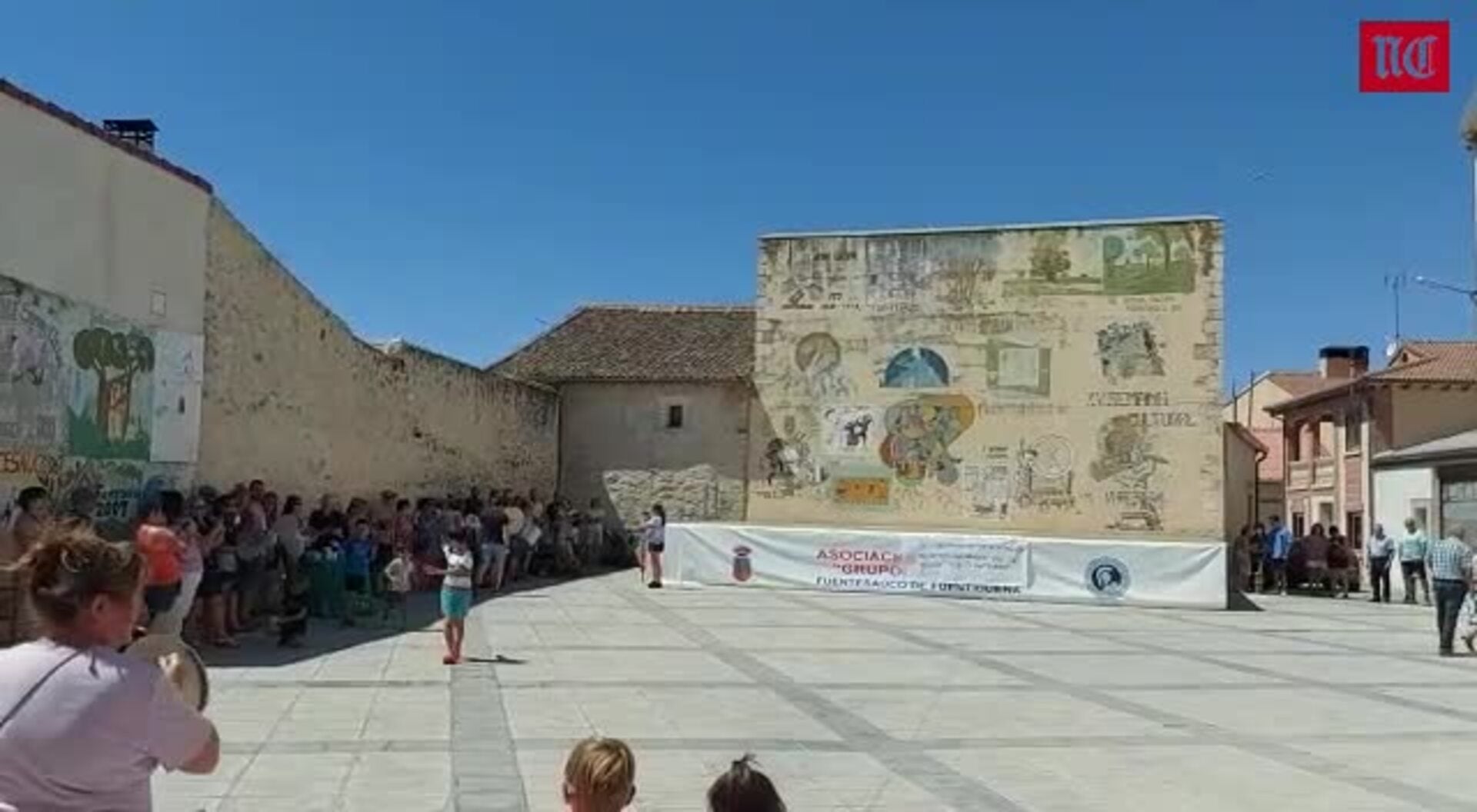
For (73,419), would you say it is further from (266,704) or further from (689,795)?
(689,795)

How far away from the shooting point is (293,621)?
15.0m

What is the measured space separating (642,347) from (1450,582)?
23.5 meters

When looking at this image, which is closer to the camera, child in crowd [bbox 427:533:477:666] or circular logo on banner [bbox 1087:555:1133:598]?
child in crowd [bbox 427:533:477:666]

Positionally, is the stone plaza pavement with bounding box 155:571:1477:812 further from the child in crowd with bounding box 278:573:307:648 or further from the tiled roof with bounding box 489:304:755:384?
the tiled roof with bounding box 489:304:755:384

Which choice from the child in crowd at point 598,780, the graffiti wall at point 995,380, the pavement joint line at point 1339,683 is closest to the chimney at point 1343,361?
the graffiti wall at point 995,380

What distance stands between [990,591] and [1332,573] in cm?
954

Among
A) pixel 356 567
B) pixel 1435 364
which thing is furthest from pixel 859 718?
pixel 1435 364

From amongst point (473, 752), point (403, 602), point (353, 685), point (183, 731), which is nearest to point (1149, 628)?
point (403, 602)

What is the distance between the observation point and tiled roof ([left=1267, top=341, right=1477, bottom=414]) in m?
36.4

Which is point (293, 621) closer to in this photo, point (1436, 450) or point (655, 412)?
point (655, 412)

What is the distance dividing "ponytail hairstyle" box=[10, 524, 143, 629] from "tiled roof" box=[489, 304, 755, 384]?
1269 inches

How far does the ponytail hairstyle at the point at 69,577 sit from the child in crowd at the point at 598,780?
3.79 ft

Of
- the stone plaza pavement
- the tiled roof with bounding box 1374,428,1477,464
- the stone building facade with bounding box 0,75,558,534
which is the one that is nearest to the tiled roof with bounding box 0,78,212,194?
the stone building facade with bounding box 0,75,558,534

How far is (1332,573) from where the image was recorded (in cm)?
3050
